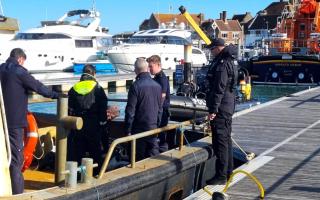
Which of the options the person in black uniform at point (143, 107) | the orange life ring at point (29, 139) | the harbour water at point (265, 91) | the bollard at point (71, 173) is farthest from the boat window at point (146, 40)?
the bollard at point (71, 173)

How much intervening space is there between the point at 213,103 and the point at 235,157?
2.36 m

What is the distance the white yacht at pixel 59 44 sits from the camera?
36.4 m

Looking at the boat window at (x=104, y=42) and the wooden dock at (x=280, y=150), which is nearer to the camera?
the wooden dock at (x=280, y=150)

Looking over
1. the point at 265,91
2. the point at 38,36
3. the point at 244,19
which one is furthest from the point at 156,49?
the point at 244,19

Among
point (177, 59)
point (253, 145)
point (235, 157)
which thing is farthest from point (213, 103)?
point (177, 59)

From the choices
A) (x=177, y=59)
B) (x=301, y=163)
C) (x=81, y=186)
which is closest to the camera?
(x=81, y=186)

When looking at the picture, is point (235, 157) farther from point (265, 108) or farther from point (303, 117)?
point (265, 108)

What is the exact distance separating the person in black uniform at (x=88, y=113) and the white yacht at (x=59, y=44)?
28.8 m

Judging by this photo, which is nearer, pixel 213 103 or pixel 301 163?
pixel 213 103

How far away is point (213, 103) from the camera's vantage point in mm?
6105

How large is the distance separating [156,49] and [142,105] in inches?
1230

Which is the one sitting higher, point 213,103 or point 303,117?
point 213,103

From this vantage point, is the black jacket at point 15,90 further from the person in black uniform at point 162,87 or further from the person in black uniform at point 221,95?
the person in black uniform at point 162,87

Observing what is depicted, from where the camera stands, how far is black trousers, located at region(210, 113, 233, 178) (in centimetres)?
636
